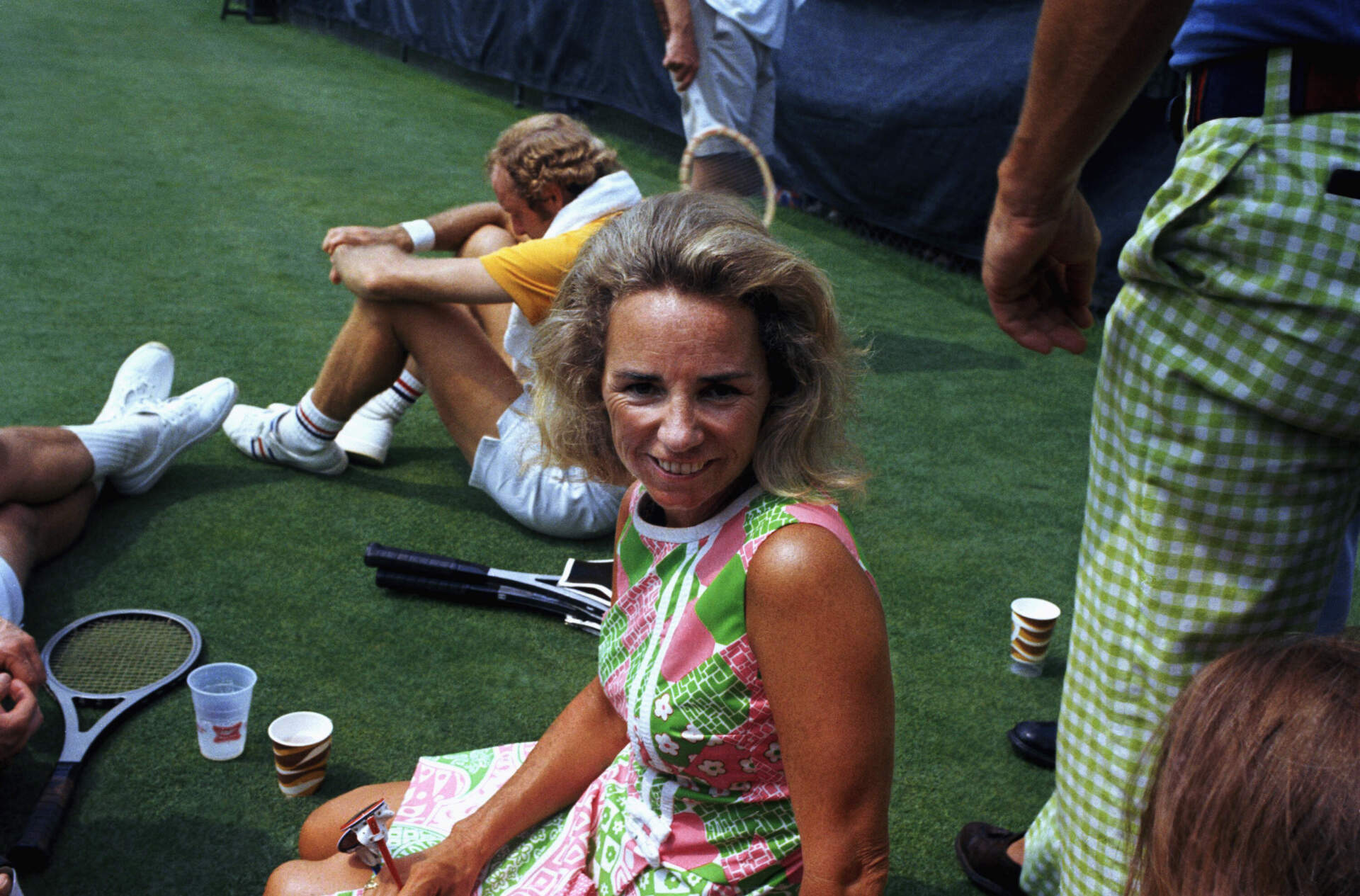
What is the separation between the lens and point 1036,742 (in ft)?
9.88

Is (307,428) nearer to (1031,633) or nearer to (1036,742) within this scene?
(1031,633)

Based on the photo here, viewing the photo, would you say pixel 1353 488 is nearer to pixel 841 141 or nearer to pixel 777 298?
pixel 777 298

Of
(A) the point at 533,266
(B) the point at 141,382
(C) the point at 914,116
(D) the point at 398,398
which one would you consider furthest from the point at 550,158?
(C) the point at 914,116

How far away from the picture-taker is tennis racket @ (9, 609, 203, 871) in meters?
2.71

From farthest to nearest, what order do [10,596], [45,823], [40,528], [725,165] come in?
[725,165]
[40,528]
[10,596]
[45,823]

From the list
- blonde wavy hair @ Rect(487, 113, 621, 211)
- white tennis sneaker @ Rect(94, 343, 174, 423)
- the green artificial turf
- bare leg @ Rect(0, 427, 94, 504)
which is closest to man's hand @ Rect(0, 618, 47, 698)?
the green artificial turf

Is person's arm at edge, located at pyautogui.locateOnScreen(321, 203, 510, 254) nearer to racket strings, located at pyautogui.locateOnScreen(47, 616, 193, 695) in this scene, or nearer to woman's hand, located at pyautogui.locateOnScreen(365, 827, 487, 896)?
racket strings, located at pyautogui.locateOnScreen(47, 616, 193, 695)

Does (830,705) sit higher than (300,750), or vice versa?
(830,705)

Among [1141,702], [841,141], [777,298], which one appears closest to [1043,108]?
[777,298]

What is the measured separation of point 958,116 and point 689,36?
2.33 meters

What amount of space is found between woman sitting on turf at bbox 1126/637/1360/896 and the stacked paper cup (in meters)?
2.19

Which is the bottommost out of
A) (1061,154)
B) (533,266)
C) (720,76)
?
(533,266)

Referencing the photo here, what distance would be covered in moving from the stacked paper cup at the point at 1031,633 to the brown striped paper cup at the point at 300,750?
1.86 metres

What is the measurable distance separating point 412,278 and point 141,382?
3.74 ft
